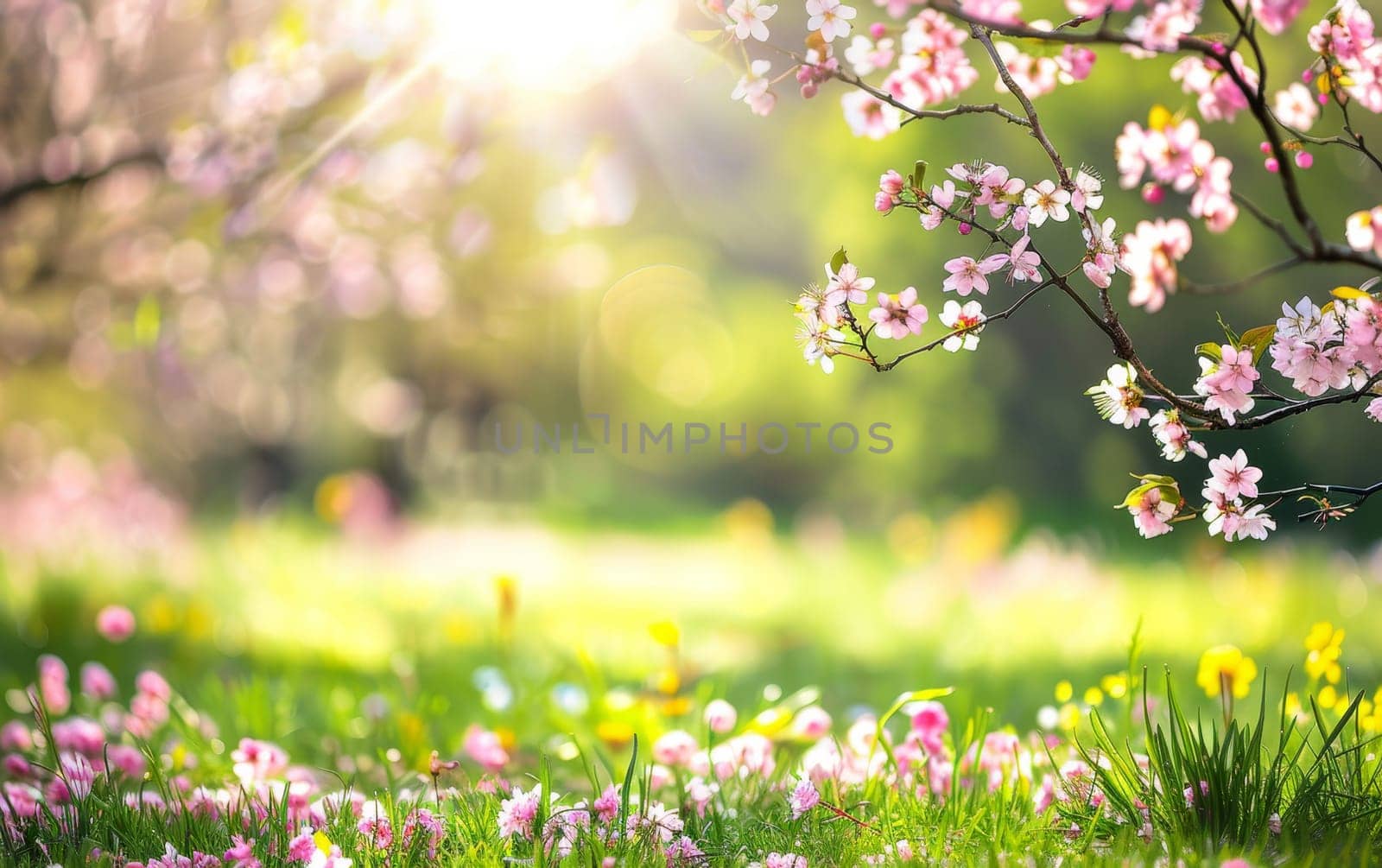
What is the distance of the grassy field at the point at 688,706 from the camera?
7.22 feet

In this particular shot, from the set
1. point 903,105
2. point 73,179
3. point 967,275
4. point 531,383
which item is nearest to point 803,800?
point 967,275

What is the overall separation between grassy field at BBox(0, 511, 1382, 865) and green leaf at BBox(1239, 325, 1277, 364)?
2.06 ft

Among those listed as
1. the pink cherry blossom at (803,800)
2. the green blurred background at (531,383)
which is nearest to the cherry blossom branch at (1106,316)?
the green blurred background at (531,383)

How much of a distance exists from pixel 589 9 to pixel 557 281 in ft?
13.4

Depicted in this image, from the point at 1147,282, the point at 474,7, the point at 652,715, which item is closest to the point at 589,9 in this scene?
the point at 474,7

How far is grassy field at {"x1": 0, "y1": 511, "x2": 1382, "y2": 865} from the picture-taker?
2199 mm

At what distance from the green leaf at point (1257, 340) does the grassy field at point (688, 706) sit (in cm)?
63

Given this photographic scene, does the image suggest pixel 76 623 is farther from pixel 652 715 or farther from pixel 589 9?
pixel 589 9

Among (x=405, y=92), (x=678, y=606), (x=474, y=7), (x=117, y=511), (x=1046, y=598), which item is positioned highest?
(x=474, y=7)

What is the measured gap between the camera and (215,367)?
9023 millimetres

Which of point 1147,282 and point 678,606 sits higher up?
point 1147,282

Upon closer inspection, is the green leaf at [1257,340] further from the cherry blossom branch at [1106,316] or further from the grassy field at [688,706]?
the grassy field at [688,706]

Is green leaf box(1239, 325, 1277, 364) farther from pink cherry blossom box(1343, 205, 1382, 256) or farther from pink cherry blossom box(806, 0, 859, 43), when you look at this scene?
pink cherry blossom box(806, 0, 859, 43)

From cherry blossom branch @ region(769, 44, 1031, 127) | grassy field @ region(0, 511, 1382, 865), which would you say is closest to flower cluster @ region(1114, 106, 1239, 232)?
cherry blossom branch @ region(769, 44, 1031, 127)
